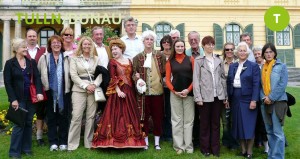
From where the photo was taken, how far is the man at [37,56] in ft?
20.0

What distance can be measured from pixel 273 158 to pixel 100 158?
2858mm

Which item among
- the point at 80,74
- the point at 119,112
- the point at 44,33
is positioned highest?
the point at 44,33

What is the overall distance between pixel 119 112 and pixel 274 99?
2.61 metres

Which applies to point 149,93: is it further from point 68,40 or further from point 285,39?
point 285,39

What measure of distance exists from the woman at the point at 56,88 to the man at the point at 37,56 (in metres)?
0.24

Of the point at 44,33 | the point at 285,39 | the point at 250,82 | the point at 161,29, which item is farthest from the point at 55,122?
the point at 285,39

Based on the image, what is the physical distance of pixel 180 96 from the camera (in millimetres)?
5582

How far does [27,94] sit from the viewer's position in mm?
5449

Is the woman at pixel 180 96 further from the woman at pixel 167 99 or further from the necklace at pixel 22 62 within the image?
the necklace at pixel 22 62

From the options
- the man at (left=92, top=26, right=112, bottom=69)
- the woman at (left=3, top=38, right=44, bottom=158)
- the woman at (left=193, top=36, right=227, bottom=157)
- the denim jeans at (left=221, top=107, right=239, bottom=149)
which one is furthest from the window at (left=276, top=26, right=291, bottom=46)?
the woman at (left=3, top=38, right=44, bottom=158)

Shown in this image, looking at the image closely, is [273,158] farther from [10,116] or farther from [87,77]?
[10,116]

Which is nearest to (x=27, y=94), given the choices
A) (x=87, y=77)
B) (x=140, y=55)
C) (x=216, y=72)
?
(x=87, y=77)

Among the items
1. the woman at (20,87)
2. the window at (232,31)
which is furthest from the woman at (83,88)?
the window at (232,31)

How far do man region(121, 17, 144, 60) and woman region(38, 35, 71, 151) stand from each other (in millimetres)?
1223
